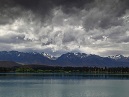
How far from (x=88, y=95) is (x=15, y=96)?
2557 cm

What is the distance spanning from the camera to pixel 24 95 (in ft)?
→ 302

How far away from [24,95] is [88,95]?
22623 millimetres

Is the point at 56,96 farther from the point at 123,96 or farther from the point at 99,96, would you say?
the point at 123,96

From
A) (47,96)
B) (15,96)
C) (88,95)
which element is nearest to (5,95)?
(15,96)

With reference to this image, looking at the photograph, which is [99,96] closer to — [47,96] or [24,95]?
[47,96]

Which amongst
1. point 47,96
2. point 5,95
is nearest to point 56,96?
point 47,96

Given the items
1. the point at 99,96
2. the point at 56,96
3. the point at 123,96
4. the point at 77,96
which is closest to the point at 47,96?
the point at 56,96

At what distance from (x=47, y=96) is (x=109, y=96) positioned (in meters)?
21.6

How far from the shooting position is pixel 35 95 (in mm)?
92750

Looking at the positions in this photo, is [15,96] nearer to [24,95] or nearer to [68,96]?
[24,95]

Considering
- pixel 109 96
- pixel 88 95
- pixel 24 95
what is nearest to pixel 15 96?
pixel 24 95

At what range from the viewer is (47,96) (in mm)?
90438

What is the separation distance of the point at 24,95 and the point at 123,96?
114 ft

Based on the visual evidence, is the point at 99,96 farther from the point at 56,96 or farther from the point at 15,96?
the point at 15,96
